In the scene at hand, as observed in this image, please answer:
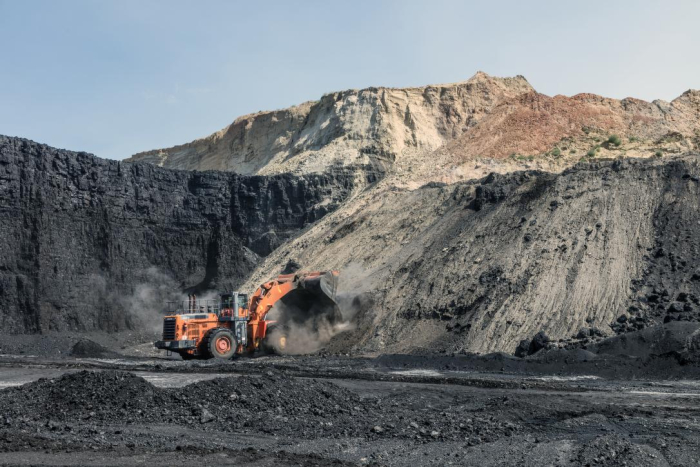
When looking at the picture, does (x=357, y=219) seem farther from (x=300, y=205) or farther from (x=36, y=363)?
(x=36, y=363)

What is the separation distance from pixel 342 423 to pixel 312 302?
14.6 m

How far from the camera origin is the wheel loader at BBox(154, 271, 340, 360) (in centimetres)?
2444

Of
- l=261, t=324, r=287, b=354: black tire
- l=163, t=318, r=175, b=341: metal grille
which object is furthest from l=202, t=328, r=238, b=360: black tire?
l=261, t=324, r=287, b=354: black tire

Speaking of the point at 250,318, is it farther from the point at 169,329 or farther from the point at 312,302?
the point at 169,329

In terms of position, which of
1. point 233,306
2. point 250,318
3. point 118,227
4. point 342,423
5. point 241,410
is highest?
point 118,227

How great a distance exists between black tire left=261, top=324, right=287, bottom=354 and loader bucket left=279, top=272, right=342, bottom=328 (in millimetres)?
745

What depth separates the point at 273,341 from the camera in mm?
26062

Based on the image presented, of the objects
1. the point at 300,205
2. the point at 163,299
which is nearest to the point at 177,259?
the point at 163,299

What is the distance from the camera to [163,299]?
133 feet

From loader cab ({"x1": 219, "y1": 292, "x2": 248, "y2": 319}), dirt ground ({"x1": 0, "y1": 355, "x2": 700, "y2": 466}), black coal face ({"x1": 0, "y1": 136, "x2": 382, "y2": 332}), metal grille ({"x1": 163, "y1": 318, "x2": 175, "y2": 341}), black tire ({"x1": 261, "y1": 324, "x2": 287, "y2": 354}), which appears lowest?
dirt ground ({"x1": 0, "y1": 355, "x2": 700, "y2": 466})

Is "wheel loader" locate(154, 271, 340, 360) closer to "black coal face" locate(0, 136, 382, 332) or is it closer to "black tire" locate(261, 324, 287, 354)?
"black tire" locate(261, 324, 287, 354)

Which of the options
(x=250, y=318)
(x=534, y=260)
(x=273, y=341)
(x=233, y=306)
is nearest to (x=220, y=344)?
(x=233, y=306)

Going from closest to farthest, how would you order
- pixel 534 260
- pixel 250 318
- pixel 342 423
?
pixel 342 423, pixel 250 318, pixel 534 260

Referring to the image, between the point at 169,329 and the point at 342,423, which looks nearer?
the point at 342,423
